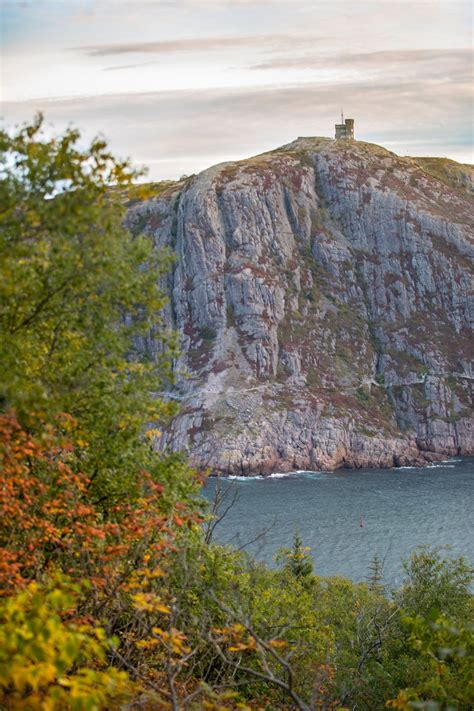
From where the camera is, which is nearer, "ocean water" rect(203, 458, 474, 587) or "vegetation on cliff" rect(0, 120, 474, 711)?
"vegetation on cliff" rect(0, 120, 474, 711)

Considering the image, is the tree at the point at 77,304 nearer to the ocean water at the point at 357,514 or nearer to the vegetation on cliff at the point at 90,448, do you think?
the vegetation on cliff at the point at 90,448

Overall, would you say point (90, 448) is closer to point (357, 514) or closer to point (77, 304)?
point (77, 304)

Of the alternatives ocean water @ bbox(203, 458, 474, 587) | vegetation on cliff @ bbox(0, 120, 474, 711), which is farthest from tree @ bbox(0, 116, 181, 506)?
ocean water @ bbox(203, 458, 474, 587)

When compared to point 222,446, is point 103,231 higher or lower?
higher

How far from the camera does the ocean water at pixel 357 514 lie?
114 m

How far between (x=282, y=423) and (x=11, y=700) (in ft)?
601

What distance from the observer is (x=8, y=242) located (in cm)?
1636

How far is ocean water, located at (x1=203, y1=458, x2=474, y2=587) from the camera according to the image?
11425cm

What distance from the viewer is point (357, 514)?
13862 cm

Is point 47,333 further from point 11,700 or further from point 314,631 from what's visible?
point 314,631

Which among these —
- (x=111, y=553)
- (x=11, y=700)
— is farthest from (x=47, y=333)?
(x=11, y=700)

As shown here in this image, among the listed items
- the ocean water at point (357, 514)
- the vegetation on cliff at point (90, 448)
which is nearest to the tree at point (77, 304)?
the vegetation on cliff at point (90, 448)

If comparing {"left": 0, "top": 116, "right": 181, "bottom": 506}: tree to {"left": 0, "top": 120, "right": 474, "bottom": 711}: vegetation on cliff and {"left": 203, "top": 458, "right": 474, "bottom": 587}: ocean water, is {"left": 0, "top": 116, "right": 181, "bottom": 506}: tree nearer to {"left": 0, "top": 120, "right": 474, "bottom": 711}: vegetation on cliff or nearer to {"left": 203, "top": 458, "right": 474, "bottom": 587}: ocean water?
{"left": 0, "top": 120, "right": 474, "bottom": 711}: vegetation on cliff

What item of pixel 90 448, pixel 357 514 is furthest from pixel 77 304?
pixel 357 514
